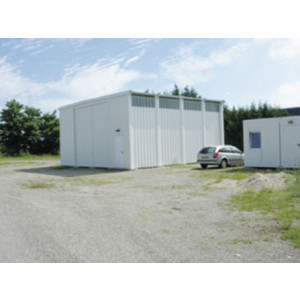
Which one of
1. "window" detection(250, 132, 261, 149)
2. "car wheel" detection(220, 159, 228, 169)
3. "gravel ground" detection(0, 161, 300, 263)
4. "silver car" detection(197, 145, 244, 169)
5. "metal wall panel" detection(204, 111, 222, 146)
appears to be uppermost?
"metal wall panel" detection(204, 111, 222, 146)

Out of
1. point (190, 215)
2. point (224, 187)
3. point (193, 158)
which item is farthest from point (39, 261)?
point (193, 158)

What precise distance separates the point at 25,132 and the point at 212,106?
3118cm

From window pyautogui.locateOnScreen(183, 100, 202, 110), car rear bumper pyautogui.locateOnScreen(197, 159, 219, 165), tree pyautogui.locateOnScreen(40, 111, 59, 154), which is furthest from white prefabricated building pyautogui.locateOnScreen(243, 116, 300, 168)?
tree pyautogui.locateOnScreen(40, 111, 59, 154)

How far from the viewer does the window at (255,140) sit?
19.1 metres

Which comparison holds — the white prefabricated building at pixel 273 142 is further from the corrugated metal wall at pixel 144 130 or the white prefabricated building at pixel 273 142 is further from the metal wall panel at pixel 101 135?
the metal wall panel at pixel 101 135

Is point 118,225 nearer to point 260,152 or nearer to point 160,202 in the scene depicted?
point 160,202

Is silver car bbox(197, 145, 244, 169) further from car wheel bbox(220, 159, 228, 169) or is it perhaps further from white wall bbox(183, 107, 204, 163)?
white wall bbox(183, 107, 204, 163)

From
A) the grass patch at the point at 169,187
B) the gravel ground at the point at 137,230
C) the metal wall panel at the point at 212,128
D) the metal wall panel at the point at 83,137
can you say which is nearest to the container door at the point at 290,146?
the grass patch at the point at 169,187

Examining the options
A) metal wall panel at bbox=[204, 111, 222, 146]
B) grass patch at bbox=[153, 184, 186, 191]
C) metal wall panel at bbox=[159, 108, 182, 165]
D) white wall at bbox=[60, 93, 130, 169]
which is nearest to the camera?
grass patch at bbox=[153, 184, 186, 191]

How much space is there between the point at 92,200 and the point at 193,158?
16.2 metres

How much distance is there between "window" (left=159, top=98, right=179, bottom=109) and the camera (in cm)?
2421

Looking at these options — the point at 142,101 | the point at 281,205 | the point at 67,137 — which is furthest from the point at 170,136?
the point at 281,205

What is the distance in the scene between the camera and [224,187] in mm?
12461

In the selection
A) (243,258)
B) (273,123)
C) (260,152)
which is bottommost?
(243,258)
